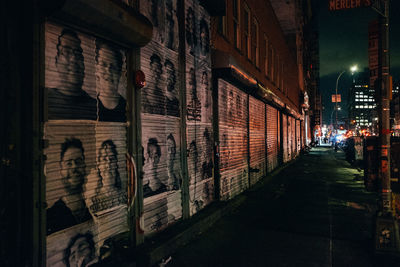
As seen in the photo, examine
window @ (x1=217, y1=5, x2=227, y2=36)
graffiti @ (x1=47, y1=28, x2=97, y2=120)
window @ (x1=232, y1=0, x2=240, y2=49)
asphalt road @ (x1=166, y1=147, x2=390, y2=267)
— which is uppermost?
Answer: window @ (x1=232, y1=0, x2=240, y2=49)

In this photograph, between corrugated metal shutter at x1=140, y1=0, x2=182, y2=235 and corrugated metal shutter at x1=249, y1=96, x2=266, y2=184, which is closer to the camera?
corrugated metal shutter at x1=140, y1=0, x2=182, y2=235

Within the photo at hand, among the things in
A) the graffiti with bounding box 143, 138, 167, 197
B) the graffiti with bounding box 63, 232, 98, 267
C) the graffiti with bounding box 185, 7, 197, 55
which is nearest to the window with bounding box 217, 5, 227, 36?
the graffiti with bounding box 185, 7, 197, 55

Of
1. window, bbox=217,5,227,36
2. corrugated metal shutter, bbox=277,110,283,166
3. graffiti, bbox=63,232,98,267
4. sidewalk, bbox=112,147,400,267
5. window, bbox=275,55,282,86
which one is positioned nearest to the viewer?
graffiti, bbox=63,232,98,267

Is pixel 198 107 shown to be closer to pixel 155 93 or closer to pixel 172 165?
pixel 172 165

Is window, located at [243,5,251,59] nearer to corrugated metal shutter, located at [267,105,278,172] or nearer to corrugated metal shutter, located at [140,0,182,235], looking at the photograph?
corrugated metal shutter, located at [267,105,278,172]

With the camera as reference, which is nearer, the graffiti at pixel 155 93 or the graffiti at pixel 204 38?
the graffiti at pixel 155 93

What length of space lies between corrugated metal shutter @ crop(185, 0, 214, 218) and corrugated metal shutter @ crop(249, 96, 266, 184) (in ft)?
14.4

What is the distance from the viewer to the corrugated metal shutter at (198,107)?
721cm

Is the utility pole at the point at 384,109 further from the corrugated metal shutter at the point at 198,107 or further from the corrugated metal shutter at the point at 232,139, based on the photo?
the corrugated metal shutter at the point at 232,139

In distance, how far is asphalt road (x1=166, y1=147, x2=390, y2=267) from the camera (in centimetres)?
494

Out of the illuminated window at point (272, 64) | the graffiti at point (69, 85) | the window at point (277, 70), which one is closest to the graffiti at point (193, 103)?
the graffiti at point (69, 85)

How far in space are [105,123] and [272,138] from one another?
14.1 metres

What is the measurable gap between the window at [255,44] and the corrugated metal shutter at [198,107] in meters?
5.84

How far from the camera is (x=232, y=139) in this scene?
996cm
